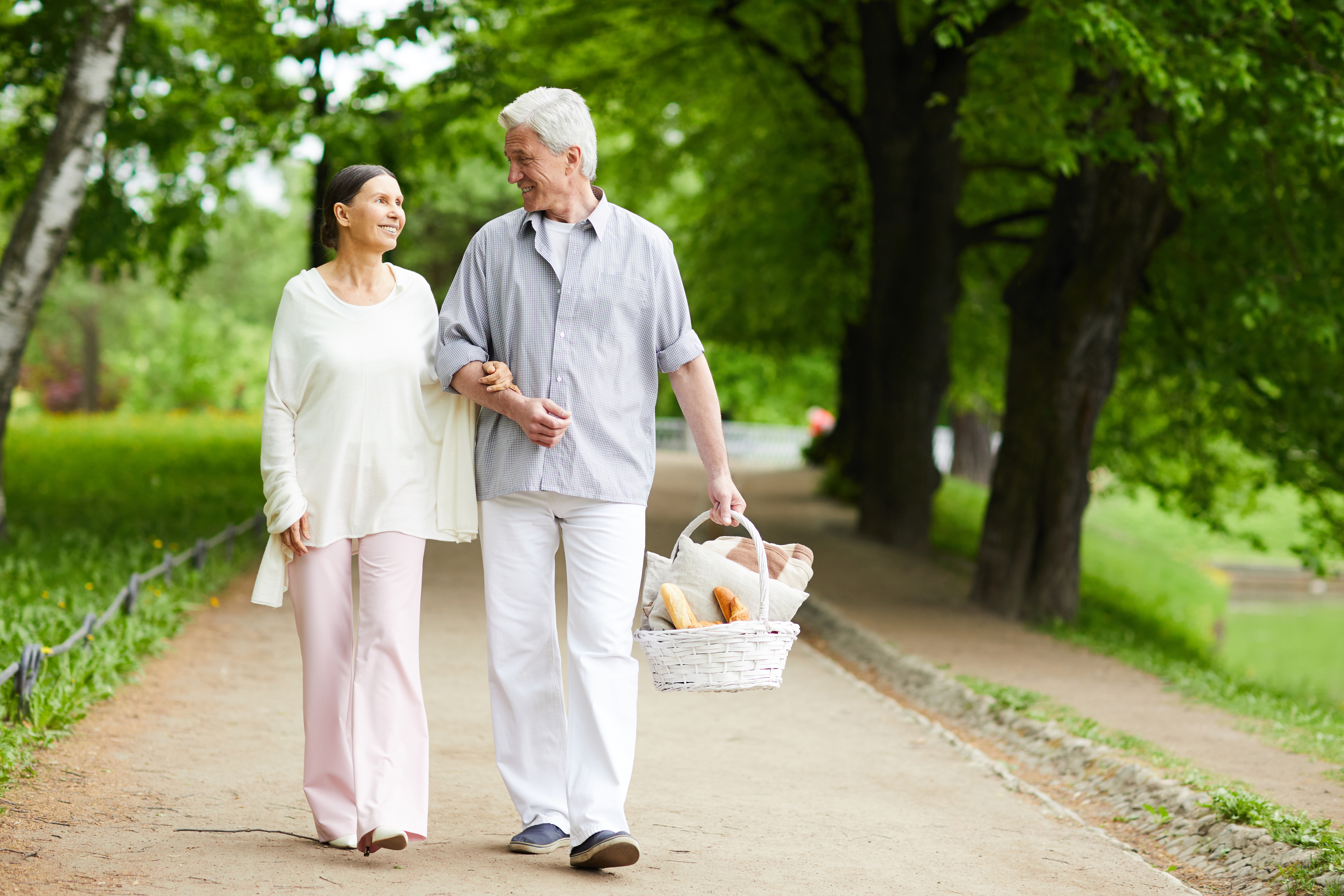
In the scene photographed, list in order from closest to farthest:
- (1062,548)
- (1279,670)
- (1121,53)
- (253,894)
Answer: (253,894) < (1121,53) < (1062,548) < (1279,670)

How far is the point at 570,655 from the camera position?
4312 millimetres

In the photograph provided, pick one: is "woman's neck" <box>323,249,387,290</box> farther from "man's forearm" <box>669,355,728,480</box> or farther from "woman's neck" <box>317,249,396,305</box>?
"man's forearm" <box>669,355,728,480</box>

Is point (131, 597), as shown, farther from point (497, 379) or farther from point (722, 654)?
point (722, 654)

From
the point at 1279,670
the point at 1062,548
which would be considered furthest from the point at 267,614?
the point at 1279,670

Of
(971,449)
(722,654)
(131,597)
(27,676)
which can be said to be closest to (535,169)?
(722,654)

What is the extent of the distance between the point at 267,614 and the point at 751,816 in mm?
5517

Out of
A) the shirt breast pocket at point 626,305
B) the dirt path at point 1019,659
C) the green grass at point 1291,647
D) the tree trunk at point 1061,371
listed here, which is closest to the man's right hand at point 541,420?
the shirt breast pocket at point 626,305

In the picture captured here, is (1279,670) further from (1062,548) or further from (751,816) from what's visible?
(751,816)

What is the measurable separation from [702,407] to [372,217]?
3.96 feet

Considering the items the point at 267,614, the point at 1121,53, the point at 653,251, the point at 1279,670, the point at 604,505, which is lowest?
the point at 1279,670

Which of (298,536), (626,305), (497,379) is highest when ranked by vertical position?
(626,305)

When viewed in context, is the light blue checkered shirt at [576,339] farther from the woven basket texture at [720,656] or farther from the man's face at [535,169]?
the woven basket texture at [720,656]

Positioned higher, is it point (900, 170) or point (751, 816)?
point (900, 170)

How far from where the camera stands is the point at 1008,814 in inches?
226
